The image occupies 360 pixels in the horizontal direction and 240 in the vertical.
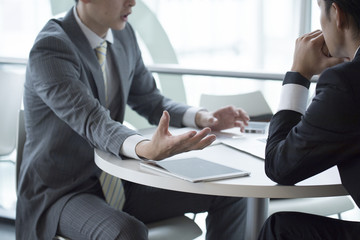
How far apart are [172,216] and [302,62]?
2.97 ft

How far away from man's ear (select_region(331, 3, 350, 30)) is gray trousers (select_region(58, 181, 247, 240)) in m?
1.02

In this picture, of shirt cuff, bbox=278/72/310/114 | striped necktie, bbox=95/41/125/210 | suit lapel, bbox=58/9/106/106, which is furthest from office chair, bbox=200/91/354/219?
shirt cuff, bbox=278/72/310/114

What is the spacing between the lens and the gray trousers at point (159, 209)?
2.09 meters

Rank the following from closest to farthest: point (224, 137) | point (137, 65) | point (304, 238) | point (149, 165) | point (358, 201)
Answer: point (358, 201)
point (304, 238)
point (149, 165)
point (224, 137)
point (137, 65)

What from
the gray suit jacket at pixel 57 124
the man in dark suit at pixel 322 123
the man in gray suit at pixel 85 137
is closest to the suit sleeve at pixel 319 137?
the man in dark suit at pixel 322 123

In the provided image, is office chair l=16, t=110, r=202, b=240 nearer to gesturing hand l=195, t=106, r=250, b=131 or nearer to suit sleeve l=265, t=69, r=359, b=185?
gesturing hand l=195, t=106, r=250, b=131

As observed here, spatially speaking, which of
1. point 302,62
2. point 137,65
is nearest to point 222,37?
point 137,65

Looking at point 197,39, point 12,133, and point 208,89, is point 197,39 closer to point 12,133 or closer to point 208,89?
point 208,89

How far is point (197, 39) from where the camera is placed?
14.8 ft

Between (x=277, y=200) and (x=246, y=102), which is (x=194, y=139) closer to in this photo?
(x=277, y=200)

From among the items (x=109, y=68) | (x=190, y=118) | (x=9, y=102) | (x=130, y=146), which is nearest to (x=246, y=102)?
(x=190, y=118)

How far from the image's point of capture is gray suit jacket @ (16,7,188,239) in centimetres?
210

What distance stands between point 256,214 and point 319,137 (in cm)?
69

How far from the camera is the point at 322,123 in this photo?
1.48 meters
